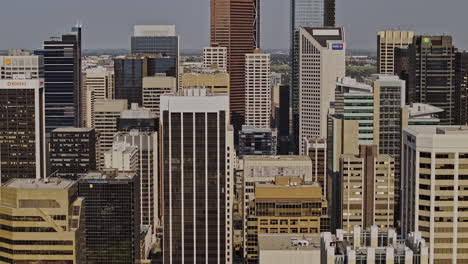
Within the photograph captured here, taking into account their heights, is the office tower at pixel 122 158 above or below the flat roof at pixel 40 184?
below

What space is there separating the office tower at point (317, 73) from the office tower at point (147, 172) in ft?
92.0

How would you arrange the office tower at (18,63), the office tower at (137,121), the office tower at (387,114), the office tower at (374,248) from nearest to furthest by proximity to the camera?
the office tower at (374,248)
the office tower at (387,114)
the office tower at (137,121)
the office tower at (18,63)

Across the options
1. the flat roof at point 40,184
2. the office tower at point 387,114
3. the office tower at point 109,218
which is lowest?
the office tower at point 109,218

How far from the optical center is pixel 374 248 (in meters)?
31.8

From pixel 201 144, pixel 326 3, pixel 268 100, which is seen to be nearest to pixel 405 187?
pixel 201 144

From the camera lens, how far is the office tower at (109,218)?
241 ft

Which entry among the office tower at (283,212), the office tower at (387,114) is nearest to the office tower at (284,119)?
the office tower at (387,114)

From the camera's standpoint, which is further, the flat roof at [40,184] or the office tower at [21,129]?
the office tower at [21,129]

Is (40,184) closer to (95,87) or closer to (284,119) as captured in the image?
(284,119)

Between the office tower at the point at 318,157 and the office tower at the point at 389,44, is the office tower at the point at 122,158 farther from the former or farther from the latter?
the office tower at the point at 389,44

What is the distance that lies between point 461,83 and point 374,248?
78003 millimetres

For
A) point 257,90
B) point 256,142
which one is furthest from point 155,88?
point 257,90

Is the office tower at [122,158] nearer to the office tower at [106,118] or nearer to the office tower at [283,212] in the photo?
the office tower at [106,118]

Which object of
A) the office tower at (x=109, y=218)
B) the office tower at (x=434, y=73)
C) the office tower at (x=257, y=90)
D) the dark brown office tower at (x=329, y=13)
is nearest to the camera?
the office tower at (x=109, y=218)
